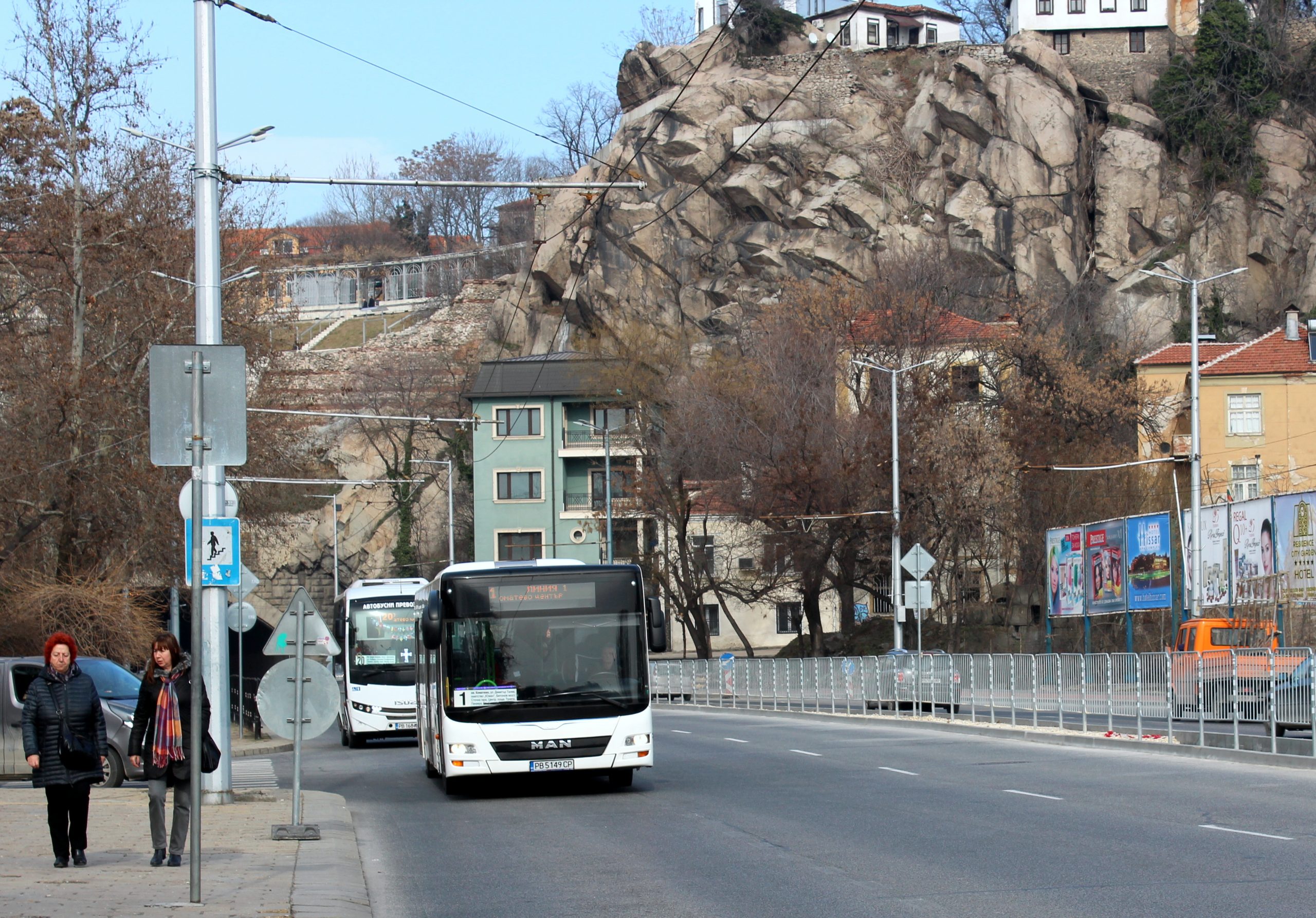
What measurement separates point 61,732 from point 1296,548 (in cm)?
3150

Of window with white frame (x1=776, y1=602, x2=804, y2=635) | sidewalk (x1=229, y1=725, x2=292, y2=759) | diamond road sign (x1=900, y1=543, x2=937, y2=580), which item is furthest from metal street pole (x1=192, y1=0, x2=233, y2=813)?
window with white frame (x1=776, y1=602, x2=804, y2=635)

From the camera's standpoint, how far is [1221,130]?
268 feet

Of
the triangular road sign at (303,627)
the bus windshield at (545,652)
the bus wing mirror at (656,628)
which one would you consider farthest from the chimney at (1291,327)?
the triangular road sign at (303,627)

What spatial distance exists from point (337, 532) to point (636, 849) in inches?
3109

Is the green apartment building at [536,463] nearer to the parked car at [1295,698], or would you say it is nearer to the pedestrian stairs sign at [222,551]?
the parked car at [1295,698]

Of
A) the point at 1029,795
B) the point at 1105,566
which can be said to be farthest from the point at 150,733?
the point at 1105,566

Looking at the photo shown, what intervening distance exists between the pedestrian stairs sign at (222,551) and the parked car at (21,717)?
221 inches

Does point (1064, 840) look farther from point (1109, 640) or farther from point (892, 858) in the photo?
point (1109, 640)

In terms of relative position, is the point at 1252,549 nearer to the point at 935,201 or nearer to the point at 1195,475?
the point at 1195,475

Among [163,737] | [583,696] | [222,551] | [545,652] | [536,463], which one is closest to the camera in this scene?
[163,737]

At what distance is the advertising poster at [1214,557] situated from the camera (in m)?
39.3

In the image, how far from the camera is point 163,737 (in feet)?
35.8

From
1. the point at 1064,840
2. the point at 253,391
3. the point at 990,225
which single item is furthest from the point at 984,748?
the point at 990,225

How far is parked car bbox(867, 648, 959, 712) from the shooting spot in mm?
32750
